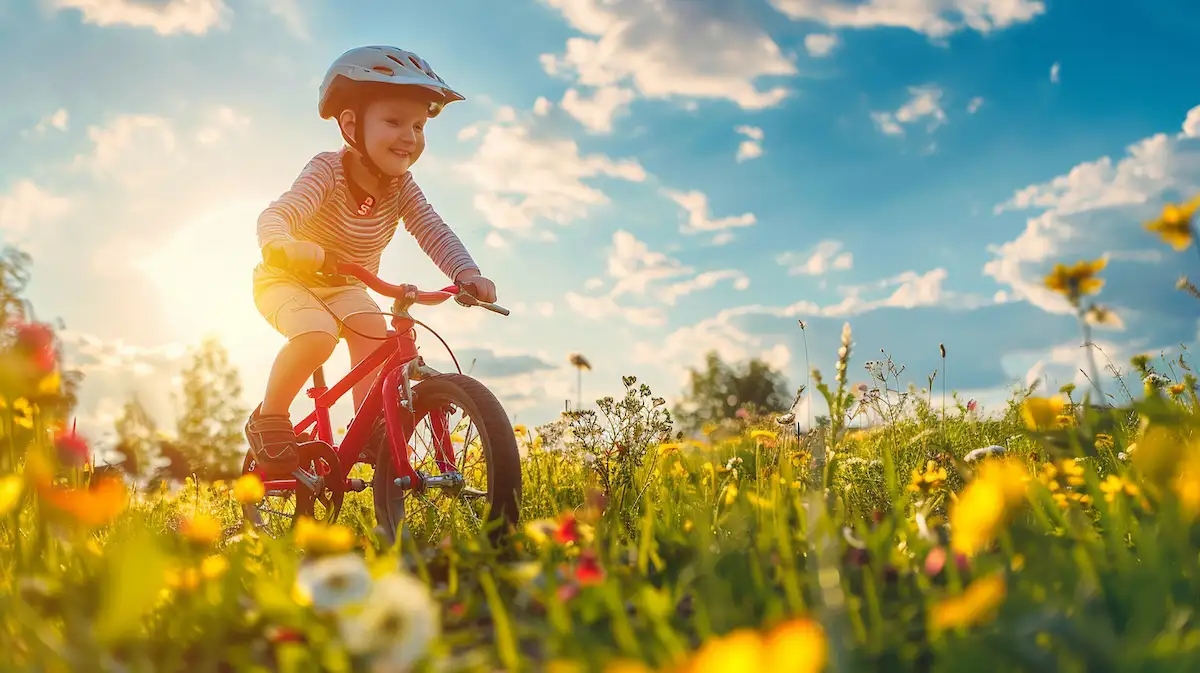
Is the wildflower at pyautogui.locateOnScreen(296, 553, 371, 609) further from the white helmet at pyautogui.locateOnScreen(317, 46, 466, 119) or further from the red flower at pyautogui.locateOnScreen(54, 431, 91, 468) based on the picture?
the white helmet at pyautogui.locateOnScreen(317, 46, 466, 119)

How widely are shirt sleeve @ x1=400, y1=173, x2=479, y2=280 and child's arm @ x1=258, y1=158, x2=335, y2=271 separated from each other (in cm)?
44

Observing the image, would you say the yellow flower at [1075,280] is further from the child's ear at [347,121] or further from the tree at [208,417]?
the tree at [208,417]

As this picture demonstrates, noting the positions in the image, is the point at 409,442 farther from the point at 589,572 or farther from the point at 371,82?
the point at 589,572

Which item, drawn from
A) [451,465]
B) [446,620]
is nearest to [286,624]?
[446,620]

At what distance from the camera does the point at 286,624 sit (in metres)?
1.23

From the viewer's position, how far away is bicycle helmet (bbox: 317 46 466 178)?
3.89 metres

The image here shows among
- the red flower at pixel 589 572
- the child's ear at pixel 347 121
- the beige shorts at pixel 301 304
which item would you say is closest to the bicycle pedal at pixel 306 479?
the beige shorts at pixel 301 304

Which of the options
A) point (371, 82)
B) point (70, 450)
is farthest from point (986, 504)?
point (371, 82)

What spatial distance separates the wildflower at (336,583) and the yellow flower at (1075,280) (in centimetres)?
132

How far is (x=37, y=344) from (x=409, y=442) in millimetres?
1852

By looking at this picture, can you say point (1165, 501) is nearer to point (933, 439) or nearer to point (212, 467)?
point (933, 439)

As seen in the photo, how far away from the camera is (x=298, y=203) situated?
155 inches

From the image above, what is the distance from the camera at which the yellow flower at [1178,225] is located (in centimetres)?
166

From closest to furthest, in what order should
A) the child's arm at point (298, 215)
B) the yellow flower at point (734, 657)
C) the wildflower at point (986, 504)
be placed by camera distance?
1. the yellow flower at point (734, 657)
2. the wildflower at point (986, 504)
3. the child's arm at point (298, 215)
